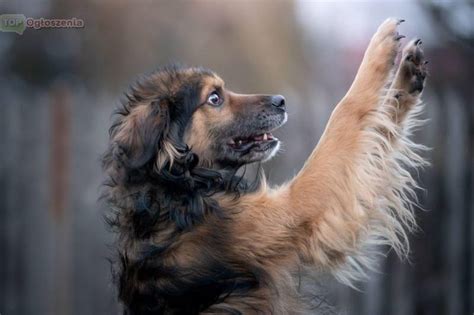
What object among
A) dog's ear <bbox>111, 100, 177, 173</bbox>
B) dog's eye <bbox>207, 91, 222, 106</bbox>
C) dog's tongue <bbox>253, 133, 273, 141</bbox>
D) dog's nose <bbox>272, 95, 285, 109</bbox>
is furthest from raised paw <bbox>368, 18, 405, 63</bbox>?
dog's ear <bbox>111, 100, 177, 173</bbox>

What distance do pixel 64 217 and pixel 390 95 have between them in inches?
205

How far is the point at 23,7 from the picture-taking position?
9492 millimetres

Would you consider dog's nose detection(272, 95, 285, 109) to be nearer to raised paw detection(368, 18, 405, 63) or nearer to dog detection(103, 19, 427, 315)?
dog detection(103, 19, 427, 315)

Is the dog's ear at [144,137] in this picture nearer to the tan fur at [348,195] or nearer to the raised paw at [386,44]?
the tan fur at [348,195]

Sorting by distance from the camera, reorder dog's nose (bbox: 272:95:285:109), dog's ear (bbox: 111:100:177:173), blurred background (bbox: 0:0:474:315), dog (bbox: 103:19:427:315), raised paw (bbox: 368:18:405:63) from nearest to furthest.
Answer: dog (bbox: 103:19:427:315)
dog's ear (bbox: 111:100:177:173)
raised paw (bbox: 368:18:405:63)
dog's nose (bbox: 272:95:285:109)
blurred background (bbox: 0:0:474:315)

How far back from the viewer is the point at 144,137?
4441mm

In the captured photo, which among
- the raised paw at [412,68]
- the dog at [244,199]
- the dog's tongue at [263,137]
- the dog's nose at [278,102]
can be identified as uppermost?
the raised paw at [412,68]

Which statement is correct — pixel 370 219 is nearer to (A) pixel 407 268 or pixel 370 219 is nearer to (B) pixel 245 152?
(B) pixel 245 152

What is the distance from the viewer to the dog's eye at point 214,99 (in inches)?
191

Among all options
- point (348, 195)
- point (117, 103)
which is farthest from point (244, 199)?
point (117, 103)

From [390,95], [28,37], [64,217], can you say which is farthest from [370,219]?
[28,37]

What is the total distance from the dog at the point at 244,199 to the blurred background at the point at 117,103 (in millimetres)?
916

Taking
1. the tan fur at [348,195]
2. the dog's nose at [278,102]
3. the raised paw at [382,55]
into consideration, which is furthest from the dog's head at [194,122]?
the raised paw at [382,55]

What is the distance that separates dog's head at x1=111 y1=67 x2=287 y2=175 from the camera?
446 cm
